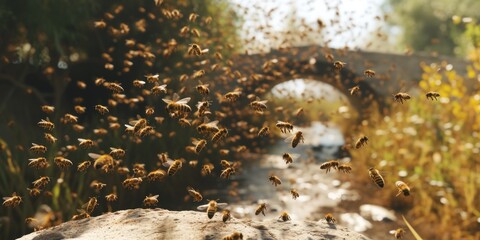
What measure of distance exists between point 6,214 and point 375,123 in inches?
384

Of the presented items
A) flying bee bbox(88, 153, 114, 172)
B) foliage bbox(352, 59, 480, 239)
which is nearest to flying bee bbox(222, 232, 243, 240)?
flying bee bbox(88, 153, 114, 172)

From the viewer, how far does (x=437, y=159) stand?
855 centimetres

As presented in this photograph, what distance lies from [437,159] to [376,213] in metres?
1.66

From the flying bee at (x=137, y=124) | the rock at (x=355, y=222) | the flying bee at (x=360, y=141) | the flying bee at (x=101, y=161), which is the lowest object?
the flying bee at (x=101, y=161)

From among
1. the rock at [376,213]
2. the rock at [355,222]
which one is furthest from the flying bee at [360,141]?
the rock at [376,213]

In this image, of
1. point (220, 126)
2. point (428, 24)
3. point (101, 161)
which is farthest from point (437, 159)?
point (428, 24)

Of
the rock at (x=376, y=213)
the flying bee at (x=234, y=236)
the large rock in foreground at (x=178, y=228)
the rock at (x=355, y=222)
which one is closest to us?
the flying bee at (x=234, y=236)

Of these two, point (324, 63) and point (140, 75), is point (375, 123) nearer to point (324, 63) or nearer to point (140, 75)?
point (324, 63)

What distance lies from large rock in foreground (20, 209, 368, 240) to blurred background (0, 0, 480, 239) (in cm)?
101

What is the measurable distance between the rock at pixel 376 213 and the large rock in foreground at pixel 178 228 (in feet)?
20.2

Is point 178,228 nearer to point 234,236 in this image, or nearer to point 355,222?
point 234,236

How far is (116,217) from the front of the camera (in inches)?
137

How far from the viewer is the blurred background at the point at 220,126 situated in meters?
6.85

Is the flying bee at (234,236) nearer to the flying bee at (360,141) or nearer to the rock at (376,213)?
the flying bee at (360,141)
